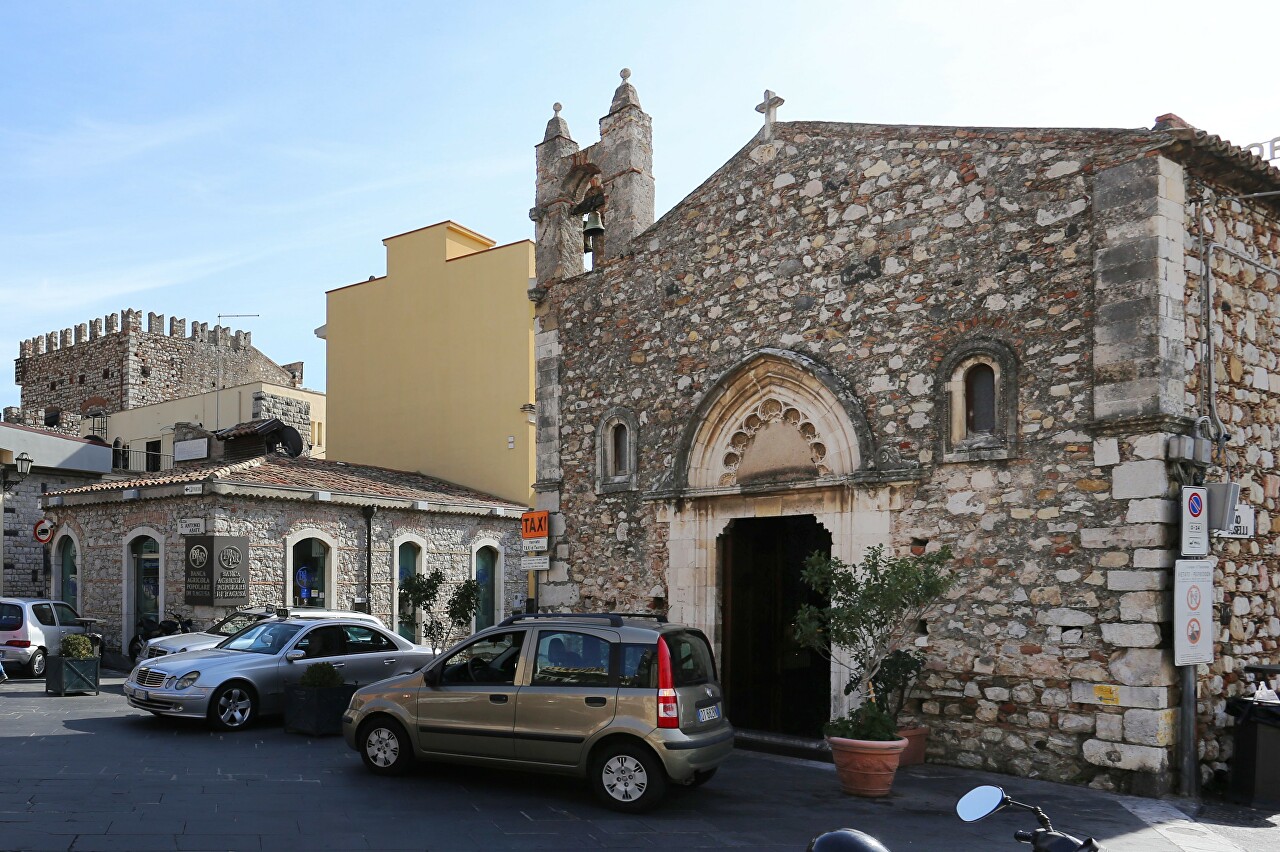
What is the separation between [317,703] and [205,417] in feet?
77.3

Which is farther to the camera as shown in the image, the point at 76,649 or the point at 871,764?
the point at 76,649

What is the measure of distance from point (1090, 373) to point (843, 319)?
9.12ft

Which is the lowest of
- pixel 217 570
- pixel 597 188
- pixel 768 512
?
pixel 217 570

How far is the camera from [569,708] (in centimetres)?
859

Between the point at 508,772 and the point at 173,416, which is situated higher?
the point at 173,416

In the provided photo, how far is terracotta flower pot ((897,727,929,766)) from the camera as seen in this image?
33.2ft

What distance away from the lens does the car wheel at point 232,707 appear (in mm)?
11922

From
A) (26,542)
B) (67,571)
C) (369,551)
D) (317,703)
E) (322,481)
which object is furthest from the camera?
(26,542)

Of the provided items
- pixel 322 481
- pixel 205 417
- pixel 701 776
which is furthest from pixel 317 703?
pixel 205 417

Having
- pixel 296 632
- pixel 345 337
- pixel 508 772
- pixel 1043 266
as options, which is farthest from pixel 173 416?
pixel 1043 266

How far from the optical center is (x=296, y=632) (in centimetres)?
1297

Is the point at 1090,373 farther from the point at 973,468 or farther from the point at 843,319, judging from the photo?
the point at 843,319

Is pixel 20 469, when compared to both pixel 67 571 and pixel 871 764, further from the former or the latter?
pixel 871 764

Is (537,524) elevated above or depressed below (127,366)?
below
